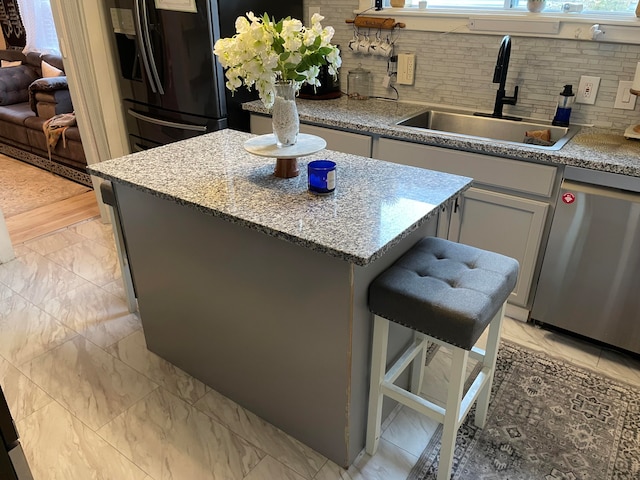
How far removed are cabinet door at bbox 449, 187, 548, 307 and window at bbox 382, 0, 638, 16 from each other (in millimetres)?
1023

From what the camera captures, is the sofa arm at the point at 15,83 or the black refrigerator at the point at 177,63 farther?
the sofa arm at the point at 15,83

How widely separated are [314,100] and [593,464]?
2.35 m

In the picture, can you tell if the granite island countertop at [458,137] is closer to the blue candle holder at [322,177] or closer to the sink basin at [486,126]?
the sink basin at [486,126]

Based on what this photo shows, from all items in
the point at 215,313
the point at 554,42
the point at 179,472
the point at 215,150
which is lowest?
the point at 179,472

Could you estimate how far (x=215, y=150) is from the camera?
82.6 inches

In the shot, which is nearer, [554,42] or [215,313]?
[215,313]

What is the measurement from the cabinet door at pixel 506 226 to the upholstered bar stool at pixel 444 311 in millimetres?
712

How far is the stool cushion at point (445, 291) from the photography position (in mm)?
1398

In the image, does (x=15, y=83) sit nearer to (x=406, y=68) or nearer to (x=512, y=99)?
(x=406, y=68)

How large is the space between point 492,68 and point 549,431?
1.84m

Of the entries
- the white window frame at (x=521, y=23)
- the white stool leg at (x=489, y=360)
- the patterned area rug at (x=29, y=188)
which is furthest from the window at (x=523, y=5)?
the patterned area rug at (x=29, y=188)

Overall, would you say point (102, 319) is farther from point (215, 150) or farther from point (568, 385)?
point (568, 385)

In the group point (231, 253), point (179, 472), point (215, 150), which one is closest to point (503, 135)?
point (215, 150)

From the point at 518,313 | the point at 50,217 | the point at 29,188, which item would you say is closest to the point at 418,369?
the point at 518,313
